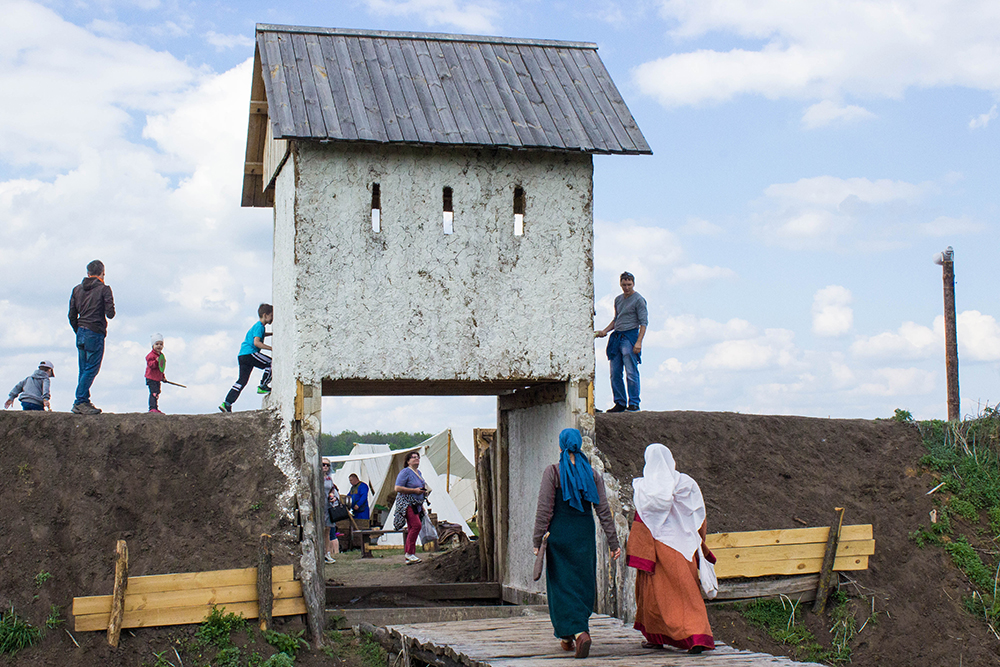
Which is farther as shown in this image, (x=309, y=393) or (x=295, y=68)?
(x=295, y=68)

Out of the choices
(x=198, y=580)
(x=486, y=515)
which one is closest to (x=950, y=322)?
(x=486, y=515)

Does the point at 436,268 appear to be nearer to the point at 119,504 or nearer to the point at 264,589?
the point at 264,589

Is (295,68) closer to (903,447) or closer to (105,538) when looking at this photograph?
(105,538)

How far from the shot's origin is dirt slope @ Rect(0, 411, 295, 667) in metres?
10.1

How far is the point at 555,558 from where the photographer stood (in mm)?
8266

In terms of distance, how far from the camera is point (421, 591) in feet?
44.4

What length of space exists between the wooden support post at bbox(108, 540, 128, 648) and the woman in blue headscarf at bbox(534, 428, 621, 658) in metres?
4.24

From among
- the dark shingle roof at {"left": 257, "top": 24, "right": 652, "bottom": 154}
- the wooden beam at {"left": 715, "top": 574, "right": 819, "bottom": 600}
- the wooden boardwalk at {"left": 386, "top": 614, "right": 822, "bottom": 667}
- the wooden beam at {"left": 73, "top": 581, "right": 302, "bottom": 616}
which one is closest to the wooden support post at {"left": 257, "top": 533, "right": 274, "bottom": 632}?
the wooden beam at {"left": 73, "top": 581, "right": 302, "bottom": 616}

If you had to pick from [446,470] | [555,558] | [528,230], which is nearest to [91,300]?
[528,230]

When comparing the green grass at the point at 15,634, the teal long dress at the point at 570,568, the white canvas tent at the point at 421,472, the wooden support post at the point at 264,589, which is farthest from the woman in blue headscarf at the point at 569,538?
the white canvas tent at the point at 421,472

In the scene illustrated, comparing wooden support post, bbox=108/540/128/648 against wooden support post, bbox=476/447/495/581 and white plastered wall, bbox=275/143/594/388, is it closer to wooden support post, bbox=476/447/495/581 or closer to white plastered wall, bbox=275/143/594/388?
white plastered wall, bbox=275/143/594/388

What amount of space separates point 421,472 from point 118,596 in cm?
1676

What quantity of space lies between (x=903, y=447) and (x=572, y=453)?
8662mm

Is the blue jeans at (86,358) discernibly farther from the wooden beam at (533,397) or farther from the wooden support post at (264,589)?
the wooden beam at (533,397)
